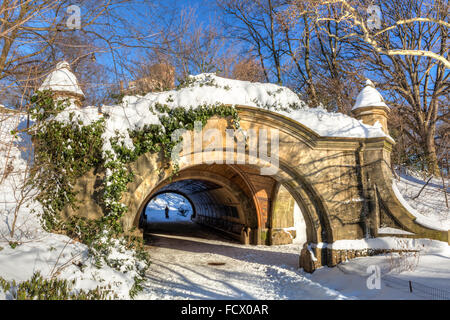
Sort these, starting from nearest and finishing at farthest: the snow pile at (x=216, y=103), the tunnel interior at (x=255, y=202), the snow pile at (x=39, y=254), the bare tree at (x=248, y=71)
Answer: the snow pile at (x=39, y=254) → the snow pile at (x=216, y=103) → the tunnel interior at (x=255, y=202) → the bare tree at (x=248, y=71)

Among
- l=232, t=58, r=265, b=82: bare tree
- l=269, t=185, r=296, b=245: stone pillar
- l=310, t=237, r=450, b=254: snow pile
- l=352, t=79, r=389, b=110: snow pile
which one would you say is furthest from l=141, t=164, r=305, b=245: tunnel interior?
l=232, t=58, r=265, b=82: bare tree

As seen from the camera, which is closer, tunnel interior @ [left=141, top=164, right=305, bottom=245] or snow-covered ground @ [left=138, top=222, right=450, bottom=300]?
snow-covered ground @ [left=138, top=222, right=450, bottom=300]

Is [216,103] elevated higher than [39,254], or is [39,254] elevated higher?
[216,103]

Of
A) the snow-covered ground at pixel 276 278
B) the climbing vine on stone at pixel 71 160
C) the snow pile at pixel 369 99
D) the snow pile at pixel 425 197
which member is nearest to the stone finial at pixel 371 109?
the snow pile at pixel 369 99

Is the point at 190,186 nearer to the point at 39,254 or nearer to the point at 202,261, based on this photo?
the point at 202,261

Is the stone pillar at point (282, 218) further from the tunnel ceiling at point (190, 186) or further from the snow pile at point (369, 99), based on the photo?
the snow pile at point (369, 99)

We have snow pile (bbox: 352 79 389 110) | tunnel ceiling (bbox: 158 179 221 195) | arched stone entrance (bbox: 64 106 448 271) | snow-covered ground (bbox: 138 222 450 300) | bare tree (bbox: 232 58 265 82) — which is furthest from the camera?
bare tree (bbox: 232 58 265 82)

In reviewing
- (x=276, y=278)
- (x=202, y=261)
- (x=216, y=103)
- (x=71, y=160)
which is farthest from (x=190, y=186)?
(x=71, y=160)

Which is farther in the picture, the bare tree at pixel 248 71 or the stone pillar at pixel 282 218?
the bare tree at pixel 248 71

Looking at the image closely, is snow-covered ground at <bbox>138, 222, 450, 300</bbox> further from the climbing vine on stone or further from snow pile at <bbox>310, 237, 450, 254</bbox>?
the climbing vine on stone

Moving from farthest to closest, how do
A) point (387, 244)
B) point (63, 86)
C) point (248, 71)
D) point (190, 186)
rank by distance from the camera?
point (248, 71)
point (190, 186)
point (387, 244)
point (63, 86)
